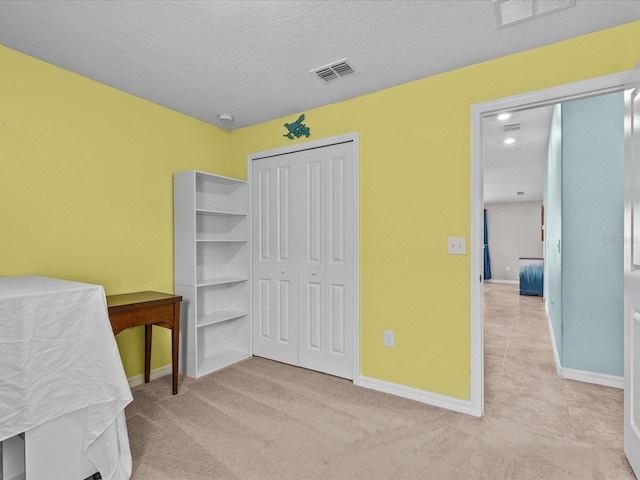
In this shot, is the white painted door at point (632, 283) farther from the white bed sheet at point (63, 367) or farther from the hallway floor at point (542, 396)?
the white bed sheet at point (63, 367)

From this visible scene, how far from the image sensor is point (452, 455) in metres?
1.82

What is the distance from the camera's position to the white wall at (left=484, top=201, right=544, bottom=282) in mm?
9141

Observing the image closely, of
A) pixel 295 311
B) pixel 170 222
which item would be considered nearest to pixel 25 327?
pixel 170 222

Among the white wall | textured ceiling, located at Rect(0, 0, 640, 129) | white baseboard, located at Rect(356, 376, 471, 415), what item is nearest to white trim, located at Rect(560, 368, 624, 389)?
white baseboard, located at Rect(356, 376, 471, 415)

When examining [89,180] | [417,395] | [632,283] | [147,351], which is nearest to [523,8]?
[632,283]

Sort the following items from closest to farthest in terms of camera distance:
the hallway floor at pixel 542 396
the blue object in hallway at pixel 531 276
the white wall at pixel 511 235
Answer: the hallway floor at pixel 542 396
the blue object in hallway at pixel 531 276
the white wall at pixel 511 235

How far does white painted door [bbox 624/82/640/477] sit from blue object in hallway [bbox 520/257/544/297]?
589 cm

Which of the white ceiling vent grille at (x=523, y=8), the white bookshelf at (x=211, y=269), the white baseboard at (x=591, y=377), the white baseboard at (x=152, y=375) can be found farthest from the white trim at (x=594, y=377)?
the white baseboard at (x=152, y=375)

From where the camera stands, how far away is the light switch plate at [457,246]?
2273 millimetres

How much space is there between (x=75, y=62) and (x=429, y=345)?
305 centimetres

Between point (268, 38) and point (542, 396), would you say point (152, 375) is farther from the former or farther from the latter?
point (542, 396)

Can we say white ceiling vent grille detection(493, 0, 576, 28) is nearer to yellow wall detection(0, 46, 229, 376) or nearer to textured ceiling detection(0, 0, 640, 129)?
textured ceiling detection(0, 0, 640, 129)

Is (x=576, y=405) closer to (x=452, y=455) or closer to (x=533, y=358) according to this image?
(x=533, y=358)

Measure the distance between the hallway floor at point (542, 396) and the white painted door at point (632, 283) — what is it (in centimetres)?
29
